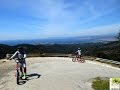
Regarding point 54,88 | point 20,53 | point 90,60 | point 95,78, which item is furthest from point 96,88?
point 90,60

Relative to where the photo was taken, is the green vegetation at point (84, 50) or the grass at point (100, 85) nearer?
the grass at point (100, 85)

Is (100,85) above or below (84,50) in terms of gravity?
above

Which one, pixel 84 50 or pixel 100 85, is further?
pixel 84 50

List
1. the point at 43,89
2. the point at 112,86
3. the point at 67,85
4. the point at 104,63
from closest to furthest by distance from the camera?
the point at 112,86
the point at 43,89
the point at 67,85
the point at 104,63

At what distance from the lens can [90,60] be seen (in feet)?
99.8

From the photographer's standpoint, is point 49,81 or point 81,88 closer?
point 81,88

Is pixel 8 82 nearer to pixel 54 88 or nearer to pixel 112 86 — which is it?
pixel 54 88

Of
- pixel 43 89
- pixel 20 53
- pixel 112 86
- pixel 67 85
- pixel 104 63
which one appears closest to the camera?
pixel 112 86

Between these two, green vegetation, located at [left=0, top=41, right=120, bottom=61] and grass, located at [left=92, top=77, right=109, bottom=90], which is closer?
grass, located at [left=92, top=77, right=109, bottom=90]

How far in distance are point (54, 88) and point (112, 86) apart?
4.32 m

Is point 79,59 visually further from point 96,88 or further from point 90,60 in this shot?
point 96,88

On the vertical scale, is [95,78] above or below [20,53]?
below

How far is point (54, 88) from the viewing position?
47.0 ft

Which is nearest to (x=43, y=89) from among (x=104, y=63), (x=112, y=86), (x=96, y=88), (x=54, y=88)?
(x=54, y=88)
